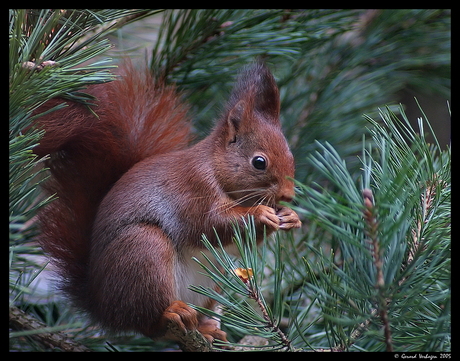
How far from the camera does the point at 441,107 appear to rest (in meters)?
2.41

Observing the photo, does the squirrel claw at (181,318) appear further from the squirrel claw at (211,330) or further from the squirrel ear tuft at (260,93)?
the squirrel ear tuft at (260,93)

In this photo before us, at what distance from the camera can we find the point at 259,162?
3.79ft

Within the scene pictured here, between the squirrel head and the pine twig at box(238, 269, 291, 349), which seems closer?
the pine twig at box(238, 269, 291, 349)

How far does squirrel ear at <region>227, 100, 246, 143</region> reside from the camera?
122cm

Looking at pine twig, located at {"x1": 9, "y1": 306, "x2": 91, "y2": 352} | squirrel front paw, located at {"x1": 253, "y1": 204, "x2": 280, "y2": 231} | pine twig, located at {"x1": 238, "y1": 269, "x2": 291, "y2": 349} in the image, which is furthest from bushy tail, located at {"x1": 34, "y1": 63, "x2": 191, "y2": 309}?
pine twig, located at {"x1": 238, "y1": 269, "x2": 291, "y2": 349}

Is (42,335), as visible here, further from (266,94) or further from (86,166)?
(266,94)

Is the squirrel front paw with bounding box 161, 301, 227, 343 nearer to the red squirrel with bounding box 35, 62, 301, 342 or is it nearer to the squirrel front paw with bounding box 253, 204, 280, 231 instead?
the red squirrel with bounding box 35, 62, 301, 342

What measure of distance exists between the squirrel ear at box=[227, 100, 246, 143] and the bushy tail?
0.72 feet

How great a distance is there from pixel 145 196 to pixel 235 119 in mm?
297

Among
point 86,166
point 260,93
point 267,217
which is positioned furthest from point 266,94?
point 86,166

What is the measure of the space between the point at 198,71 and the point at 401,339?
98 centimetres
